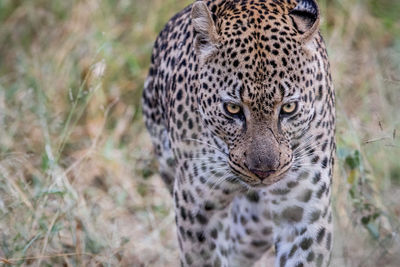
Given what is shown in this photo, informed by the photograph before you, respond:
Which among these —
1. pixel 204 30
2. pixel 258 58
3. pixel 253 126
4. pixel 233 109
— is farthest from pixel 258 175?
pixel 204 30

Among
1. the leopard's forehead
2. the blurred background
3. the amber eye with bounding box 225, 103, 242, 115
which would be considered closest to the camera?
the leopard's forehead

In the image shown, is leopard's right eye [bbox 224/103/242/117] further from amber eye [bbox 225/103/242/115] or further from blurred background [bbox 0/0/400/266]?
blurred background [bbox 0/0/400/266]

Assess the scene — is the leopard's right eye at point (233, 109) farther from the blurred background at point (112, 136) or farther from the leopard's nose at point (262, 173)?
the blurred background at point (112, 136)

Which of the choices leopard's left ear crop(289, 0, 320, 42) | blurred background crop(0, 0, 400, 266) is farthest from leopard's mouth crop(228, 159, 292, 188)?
leopard's left ear crop(289, 0, 320, 42)

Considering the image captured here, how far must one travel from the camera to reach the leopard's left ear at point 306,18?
5203mm

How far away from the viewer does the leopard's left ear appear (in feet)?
17.1

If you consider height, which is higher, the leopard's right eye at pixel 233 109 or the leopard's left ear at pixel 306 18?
the leopard's left ear at pixel 306 18

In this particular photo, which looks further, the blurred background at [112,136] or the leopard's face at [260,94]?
the blurred background at [112,136]

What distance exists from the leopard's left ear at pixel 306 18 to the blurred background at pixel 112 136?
702 millimetres

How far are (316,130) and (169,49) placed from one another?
155 cm

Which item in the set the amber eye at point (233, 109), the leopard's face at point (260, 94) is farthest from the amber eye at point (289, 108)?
the amber eye at point (233, 109)

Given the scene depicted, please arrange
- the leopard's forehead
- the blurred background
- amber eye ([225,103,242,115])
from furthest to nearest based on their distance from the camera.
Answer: the blurred background < amber eye ([225,103,242,115]) < the leopard's forehead

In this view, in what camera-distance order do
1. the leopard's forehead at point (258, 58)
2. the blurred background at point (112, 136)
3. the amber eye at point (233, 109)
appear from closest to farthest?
the leopard's forehead at point (258, 58) < the amber eye at point (233, 109) < the blurred background at point (112, 136)

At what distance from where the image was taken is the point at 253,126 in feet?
16.6
